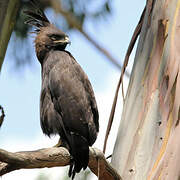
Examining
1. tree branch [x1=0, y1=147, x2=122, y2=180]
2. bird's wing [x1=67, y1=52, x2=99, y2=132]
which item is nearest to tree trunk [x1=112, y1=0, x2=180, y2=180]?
tree branch [x1=0, y1=147, x2=122, y2=180]

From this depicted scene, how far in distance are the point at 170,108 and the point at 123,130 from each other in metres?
0.42

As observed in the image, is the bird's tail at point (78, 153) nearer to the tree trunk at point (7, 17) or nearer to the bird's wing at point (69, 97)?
the bird's wing at point (69, 97)

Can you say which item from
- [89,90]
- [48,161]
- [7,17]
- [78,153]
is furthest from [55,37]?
[48,161]

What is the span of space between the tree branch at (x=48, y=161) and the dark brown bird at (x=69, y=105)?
21 cm

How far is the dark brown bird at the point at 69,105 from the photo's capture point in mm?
3986

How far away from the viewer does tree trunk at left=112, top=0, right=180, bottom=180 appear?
3.21 meters

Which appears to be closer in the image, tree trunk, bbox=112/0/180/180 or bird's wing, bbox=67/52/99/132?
tree trunk, bbox=112/0/180/180

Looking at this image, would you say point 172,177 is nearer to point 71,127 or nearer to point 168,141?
point 168,141

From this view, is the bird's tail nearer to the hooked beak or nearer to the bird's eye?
the hooked beak

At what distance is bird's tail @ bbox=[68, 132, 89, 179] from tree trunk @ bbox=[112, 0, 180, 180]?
0.89 ft

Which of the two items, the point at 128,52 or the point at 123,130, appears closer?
the point at 123,130

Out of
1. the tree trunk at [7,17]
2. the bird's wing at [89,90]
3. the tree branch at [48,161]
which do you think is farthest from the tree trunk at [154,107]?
the tree trunk at [7,17]

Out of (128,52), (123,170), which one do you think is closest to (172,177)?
(123,170)

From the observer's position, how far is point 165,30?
365 centimetres
